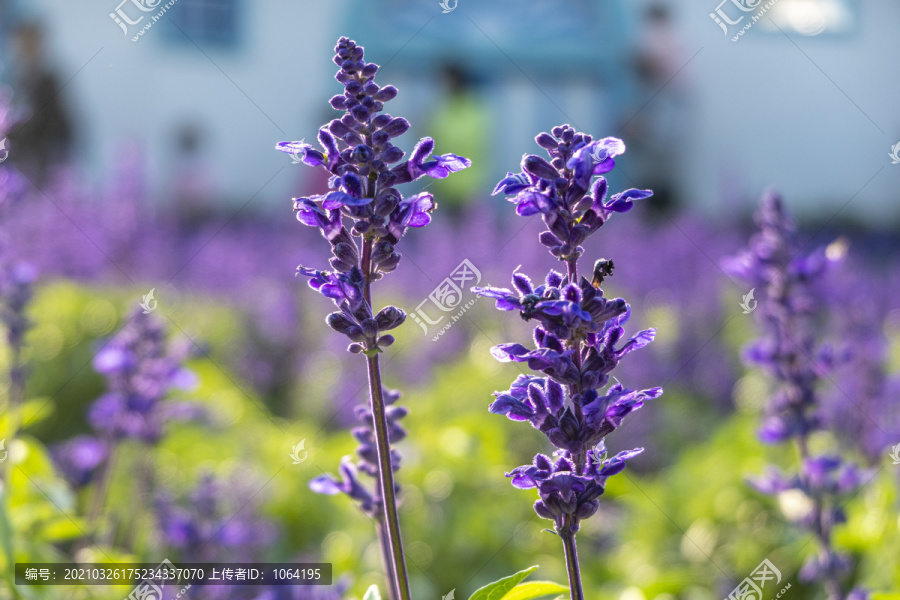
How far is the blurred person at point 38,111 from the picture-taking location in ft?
47.5

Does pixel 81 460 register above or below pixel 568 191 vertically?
above

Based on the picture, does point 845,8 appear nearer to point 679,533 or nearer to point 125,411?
point 679,533

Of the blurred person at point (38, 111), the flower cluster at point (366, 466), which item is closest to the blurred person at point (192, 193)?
the blurred person at point (38, 111)

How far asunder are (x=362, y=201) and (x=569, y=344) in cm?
39

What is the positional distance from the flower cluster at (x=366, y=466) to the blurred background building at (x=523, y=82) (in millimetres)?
15492

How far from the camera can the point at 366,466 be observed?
161cm

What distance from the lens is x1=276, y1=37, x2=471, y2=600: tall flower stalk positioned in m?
1.32

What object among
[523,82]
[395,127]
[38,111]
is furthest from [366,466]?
[523,82]

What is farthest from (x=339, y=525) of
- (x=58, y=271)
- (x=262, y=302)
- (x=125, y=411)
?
(x=58, y=271)

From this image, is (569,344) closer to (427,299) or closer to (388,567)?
(388,567)

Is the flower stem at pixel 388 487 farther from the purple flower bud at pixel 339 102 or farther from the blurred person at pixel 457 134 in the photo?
the blurred person at pixel 457 134

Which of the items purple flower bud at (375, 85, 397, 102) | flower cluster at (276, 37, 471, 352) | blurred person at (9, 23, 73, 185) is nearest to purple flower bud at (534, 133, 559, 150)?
flower cluster at (276, 37, 471, 352)

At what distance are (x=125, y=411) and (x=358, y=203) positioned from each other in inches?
82.2

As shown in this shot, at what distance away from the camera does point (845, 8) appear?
20500 millimetres
